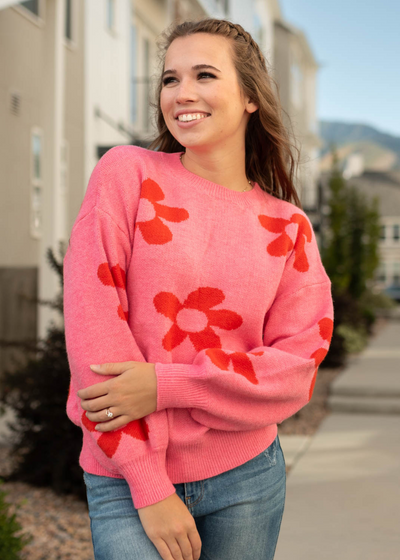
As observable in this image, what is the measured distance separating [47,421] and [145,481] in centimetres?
321

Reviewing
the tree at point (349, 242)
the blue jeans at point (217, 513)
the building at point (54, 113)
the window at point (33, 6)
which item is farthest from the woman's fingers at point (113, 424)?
the tree at point (349, 242)

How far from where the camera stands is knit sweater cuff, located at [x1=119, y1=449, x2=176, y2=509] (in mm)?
1551

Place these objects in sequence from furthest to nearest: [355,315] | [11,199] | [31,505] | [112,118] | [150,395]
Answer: [355,315]
[112,118]
[11,199]
[31,505]
[150,395]

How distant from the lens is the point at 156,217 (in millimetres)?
1707

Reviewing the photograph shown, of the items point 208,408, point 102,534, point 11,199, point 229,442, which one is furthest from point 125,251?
point 11,199

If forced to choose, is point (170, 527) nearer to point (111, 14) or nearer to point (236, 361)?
point (236, 361)

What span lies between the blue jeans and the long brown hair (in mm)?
763

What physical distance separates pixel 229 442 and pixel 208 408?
0.13 meters

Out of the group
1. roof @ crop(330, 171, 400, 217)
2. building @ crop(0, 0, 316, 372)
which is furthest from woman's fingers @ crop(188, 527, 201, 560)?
roof @ crop(330, 171, 400, 217)

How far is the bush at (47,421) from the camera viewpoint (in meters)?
4.57

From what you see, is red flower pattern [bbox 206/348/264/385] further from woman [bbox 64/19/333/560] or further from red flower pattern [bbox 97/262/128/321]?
red flower pattern [bbox 97/262/128/321]

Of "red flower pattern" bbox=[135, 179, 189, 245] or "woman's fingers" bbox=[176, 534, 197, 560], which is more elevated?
"red flower pattern" bbox=[135, 179, 189, 245]

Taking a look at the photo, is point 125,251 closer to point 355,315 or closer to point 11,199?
point 11,199

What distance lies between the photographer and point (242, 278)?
1747mm
